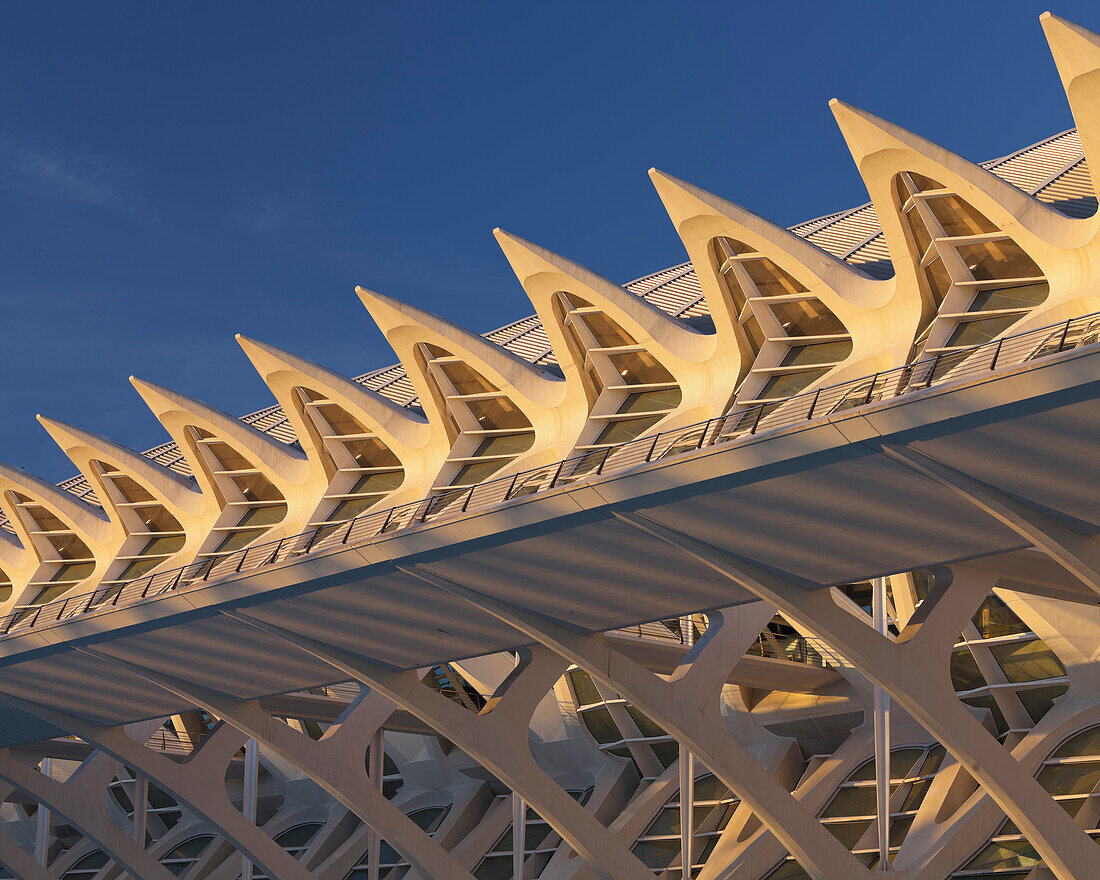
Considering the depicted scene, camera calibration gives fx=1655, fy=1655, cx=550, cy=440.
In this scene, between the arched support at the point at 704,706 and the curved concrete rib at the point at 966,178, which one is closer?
the curved concrete rib at the point at 966,178

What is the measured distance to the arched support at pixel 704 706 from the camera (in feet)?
80.6

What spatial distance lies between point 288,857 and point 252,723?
3875 millimetres

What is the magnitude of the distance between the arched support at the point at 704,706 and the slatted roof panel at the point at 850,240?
733cm

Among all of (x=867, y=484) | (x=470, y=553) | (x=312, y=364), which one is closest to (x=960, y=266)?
(x=867, y=484)

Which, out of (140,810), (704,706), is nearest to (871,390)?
(704,706)

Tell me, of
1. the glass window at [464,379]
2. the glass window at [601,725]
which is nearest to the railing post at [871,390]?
the glass window at [464,379]

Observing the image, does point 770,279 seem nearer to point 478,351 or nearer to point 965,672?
point 478,351

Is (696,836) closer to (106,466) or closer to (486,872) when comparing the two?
(486,872)

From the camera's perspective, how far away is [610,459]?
2273 cm

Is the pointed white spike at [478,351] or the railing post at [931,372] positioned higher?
the pointed white spike at [478,351]

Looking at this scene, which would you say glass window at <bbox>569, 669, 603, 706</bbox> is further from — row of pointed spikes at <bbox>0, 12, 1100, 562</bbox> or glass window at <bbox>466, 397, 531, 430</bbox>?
glass window at <bbox>466, 397, 531, 430</bbox>

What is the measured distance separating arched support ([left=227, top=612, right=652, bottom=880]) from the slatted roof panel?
6.93 metres

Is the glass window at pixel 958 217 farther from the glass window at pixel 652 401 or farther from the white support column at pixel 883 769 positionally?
the white support column at pixel 883 769

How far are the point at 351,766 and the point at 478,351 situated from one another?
351 inches
